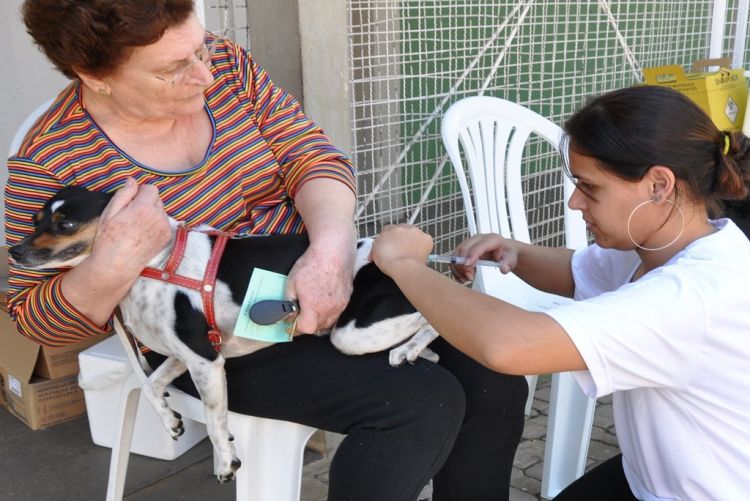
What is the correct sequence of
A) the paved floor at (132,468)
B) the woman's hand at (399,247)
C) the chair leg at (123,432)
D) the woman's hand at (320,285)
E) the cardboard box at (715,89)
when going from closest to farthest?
1. the woman's hand at (399,247)
2. the woman's hand at (320,285)
3. the chair leg at (123,432)
4. the paved floor at (132,468)
5. the cardboard box at (715,89)

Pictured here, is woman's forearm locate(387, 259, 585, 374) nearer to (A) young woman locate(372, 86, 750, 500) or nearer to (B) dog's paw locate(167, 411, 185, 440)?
(A) young woman locate(372, 86, 750, 500)

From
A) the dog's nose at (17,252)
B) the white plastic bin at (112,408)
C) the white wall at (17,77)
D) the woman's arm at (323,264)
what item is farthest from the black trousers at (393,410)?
the white wall at (17,77)

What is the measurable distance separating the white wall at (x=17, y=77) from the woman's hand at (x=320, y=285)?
8.30ft

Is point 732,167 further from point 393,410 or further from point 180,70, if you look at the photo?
point 180,70

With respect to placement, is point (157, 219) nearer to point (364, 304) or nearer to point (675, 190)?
point (364, 304)

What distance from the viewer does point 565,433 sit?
279 cm

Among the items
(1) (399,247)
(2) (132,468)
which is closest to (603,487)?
(1) (399,247)

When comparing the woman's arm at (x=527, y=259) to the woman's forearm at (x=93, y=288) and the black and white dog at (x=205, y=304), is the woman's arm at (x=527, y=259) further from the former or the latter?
the woman's forearm at (x=93, y=288)

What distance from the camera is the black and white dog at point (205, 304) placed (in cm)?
184

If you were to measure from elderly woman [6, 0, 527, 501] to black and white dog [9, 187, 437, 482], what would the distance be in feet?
0.15

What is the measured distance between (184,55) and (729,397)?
1.42 m

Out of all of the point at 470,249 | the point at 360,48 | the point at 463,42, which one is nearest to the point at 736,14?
the point at 463,42

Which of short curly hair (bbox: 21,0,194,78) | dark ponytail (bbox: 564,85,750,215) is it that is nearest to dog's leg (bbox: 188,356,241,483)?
short curly hair (bbox: 21,0,194,78)

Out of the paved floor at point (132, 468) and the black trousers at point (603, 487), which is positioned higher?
the black trousers at point (603, 487)
